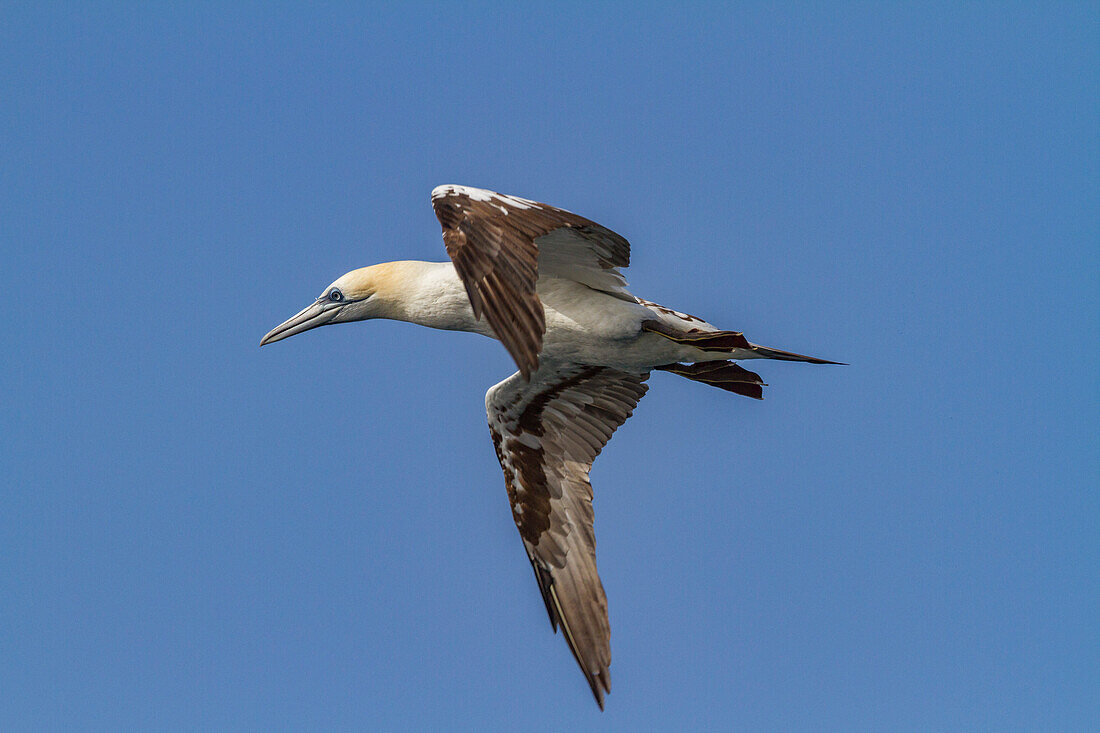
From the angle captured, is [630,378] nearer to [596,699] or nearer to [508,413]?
[508,413]

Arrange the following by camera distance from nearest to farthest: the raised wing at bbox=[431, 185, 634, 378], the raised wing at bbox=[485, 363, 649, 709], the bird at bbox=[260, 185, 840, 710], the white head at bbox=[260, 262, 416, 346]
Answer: the raised wing at bbox=[431, 185, 634, 378] → the bird at bbox=[260, 185, 840, 710] → the white head at bbox=[260, 262, 416, 346] → the raised wing at bbox=[485, 363, 649, 709]

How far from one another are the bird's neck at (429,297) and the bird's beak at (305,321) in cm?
90

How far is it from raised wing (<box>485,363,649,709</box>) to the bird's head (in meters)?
2.09

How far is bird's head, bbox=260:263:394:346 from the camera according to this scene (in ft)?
50.3

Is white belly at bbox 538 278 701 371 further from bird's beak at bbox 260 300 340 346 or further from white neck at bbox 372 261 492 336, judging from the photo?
bird's beak at bbox 260 300 340 346

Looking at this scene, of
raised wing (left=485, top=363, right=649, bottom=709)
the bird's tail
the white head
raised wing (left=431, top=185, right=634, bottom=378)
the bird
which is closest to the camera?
raised wing (left=431, top=185, right=634, bottom=378)

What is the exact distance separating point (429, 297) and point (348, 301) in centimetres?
146

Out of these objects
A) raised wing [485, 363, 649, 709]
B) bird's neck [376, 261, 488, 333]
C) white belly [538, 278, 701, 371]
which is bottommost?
raised wing [485, 363, 649, 709]

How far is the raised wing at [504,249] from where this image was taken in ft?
35.6

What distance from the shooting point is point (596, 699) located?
1527 cm

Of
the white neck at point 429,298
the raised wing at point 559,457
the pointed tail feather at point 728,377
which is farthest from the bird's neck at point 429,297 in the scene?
the pointed tail feather at point 728,377

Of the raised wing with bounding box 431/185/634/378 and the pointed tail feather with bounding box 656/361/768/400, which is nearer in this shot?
the raised wing with bounding box 431/185/634/378

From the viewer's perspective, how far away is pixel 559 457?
54.6 ft

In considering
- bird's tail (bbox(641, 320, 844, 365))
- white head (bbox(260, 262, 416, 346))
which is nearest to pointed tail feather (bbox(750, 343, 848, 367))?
bird's tail (bbox(641, 320, 844, 365))
